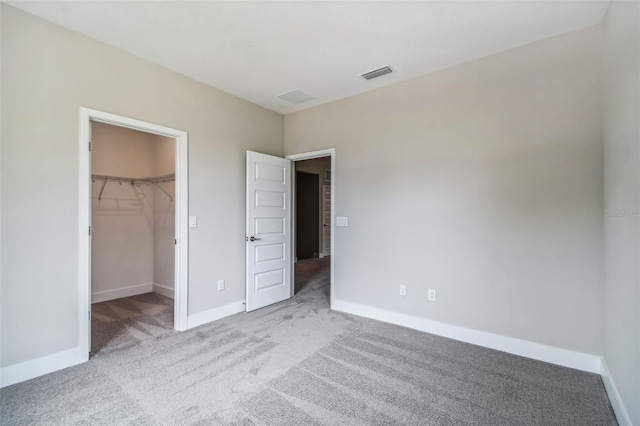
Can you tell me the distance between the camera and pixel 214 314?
3391 millimetres

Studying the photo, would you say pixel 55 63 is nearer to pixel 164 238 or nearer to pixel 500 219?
pixel 164 238

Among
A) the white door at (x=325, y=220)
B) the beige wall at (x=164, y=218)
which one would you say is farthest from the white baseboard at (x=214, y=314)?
the white door at (x=325, y=220)

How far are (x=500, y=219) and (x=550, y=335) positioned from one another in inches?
40.8

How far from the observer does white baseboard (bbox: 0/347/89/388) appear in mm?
2086

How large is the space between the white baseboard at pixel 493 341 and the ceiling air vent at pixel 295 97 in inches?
106

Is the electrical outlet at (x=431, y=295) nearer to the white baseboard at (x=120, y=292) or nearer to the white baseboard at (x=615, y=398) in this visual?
the white baseboard at (x=615, y=398)

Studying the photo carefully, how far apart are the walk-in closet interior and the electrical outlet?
10.0 feet

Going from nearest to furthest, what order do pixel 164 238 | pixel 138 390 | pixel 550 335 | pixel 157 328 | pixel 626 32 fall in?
1. pixel 626 32
2. pixel 138 390
3. pixel 550 335
4. pixel 157 328
5. pixel 164 238

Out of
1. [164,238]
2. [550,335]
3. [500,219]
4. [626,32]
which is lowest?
[550,335]


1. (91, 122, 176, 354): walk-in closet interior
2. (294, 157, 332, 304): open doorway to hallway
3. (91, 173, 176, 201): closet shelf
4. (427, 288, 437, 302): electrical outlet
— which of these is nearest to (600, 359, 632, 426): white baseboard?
(427, 288, 437, 302): electrical outlet

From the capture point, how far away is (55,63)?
7.55 ft

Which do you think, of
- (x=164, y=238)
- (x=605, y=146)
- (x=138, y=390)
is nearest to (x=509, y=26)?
(x=605, y=146)

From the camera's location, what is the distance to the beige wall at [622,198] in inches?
60.3

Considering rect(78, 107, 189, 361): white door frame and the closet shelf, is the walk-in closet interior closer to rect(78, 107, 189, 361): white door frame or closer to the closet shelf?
the closet shelf
